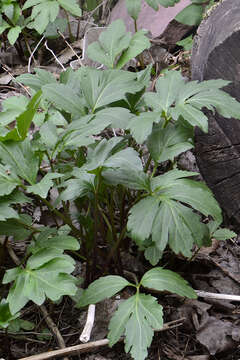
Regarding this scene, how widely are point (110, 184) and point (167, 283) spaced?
1.25 feet

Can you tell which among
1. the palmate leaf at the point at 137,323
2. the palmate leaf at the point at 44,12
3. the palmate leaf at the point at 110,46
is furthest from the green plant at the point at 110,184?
the palmate leaf at the point at 44,12

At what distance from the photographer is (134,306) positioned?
1572 mm

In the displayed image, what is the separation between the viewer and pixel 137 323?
4.92ft

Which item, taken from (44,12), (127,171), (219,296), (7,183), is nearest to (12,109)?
(7,183)

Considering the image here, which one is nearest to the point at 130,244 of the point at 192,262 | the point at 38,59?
the point at 192,262

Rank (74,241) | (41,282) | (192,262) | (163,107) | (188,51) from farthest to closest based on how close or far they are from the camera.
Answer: (188,51) < (192,262) < (163,107) < (74,241) < (41,282)

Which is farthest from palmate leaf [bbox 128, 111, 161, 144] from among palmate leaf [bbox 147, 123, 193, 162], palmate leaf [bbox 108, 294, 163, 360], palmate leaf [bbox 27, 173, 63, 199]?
palmate leaf [bbox 108, 294, 163, 360]

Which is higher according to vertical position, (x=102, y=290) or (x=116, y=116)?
(x=116, y=116)

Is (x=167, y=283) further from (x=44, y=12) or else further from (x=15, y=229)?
(x=44, y=12)

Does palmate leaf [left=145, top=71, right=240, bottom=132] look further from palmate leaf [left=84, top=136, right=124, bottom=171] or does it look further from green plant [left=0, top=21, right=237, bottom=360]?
palmate leaf [left=84, top=136, right=124, bottom=171]

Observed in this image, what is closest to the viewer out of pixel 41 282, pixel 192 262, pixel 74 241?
pixel 41 282

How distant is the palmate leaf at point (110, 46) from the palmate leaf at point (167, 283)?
943 millimetres

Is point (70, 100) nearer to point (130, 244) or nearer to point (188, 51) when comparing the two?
point (130, 244)

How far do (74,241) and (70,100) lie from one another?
0.54 m
